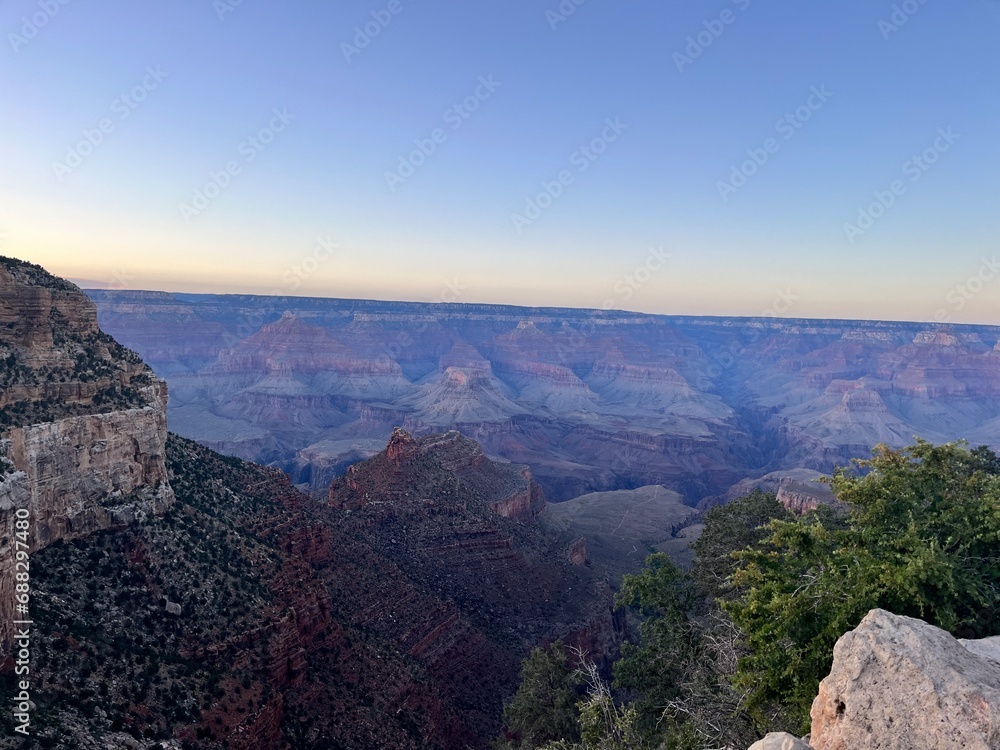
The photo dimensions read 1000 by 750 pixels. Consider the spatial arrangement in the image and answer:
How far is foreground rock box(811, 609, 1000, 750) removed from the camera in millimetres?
8477

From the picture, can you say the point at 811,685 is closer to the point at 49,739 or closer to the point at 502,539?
the point at 49,739

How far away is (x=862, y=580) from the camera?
1302 centimetres

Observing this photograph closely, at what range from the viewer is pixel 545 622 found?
46.0 meters

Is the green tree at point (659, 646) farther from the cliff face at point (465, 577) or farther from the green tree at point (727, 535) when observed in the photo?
the cliff face at point (465, 577)

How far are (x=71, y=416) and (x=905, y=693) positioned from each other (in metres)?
28.3

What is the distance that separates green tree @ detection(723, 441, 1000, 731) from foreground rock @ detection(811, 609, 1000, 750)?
2611mm

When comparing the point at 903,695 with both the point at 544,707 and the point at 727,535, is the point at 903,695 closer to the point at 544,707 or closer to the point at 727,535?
the point at 544,707

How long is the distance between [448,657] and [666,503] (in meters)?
74.6

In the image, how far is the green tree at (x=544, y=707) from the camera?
2575 centimetres

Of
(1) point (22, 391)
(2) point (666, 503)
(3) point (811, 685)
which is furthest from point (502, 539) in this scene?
(2) point (666, 503)

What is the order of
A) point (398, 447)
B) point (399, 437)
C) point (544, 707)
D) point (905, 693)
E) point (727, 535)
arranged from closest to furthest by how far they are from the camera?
point (905, 693), point (544, 707), point (727, 535), point (398, 447), point (399, 437)

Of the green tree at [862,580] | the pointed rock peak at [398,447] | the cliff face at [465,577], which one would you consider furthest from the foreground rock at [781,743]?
the pointed rock peak at [398,447]

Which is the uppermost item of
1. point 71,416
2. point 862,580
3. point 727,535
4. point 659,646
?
point 71,416

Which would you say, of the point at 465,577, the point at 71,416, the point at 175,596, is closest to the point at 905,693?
the point at 175,596
